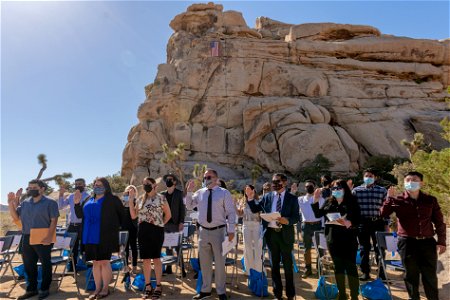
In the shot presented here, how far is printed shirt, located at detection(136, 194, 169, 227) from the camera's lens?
5.28 m

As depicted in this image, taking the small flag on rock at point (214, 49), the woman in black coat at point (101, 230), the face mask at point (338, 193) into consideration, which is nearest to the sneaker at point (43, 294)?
the woman in black coat at point (101, 230)

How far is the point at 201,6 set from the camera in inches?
1655

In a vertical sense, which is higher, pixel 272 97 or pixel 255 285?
pixel 272 97

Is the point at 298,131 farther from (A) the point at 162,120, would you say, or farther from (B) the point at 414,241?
(B) the point at 414,241

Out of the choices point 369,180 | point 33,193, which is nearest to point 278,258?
Result: point 369,180

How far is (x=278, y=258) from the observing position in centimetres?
514

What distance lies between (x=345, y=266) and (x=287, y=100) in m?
29.2

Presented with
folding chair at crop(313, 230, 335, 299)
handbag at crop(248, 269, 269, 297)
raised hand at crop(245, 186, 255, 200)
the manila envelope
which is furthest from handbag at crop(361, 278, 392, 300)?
the manila envelope

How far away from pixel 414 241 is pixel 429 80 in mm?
41848

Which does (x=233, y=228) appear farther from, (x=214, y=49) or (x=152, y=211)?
(x=214, y=49)

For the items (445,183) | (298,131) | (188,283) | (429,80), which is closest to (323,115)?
(298,131)

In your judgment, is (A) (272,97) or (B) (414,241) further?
(A) (272,97)

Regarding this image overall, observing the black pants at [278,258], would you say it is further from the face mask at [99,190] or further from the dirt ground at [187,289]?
the face mask at [99,190]

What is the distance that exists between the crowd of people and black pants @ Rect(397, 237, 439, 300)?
1 cm
